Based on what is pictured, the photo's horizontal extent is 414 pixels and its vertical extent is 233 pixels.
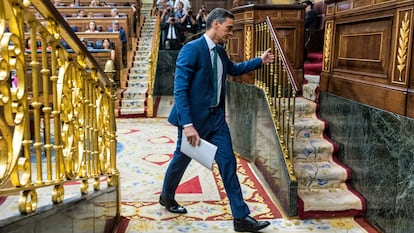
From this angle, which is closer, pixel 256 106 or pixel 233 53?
pixel 256 106

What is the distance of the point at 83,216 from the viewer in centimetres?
197

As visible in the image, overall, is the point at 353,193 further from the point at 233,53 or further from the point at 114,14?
the point at 114,14

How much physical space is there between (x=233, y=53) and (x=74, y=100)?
11.2 feet

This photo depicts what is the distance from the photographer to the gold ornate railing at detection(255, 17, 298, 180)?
317cm

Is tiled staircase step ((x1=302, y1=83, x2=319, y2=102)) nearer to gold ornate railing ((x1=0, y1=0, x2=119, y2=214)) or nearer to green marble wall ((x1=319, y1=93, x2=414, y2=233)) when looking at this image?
green marble wall ((x1=319, y1=93, x2=414, y2=233))

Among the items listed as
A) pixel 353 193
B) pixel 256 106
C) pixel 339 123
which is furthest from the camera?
pixel 256 106

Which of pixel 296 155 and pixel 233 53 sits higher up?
pixel 233 53

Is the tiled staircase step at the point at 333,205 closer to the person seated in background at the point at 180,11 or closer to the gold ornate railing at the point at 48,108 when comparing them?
the gold ornate railing at the point at 48,108

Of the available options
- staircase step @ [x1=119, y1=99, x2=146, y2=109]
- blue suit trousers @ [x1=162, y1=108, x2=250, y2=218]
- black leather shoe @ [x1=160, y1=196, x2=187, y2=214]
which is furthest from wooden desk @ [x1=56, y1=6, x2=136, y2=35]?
blue suit trousers @ [x1=162, y1=108, x2=250, y2=218]

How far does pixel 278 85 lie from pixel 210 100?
3.29ft

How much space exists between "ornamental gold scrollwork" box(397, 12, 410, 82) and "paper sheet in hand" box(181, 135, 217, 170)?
1.28 meters

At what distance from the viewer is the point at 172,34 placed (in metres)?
9.60

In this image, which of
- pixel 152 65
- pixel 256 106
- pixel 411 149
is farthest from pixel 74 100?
pixel 152 65

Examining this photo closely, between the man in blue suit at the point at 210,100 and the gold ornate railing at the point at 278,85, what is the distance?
564 mm
